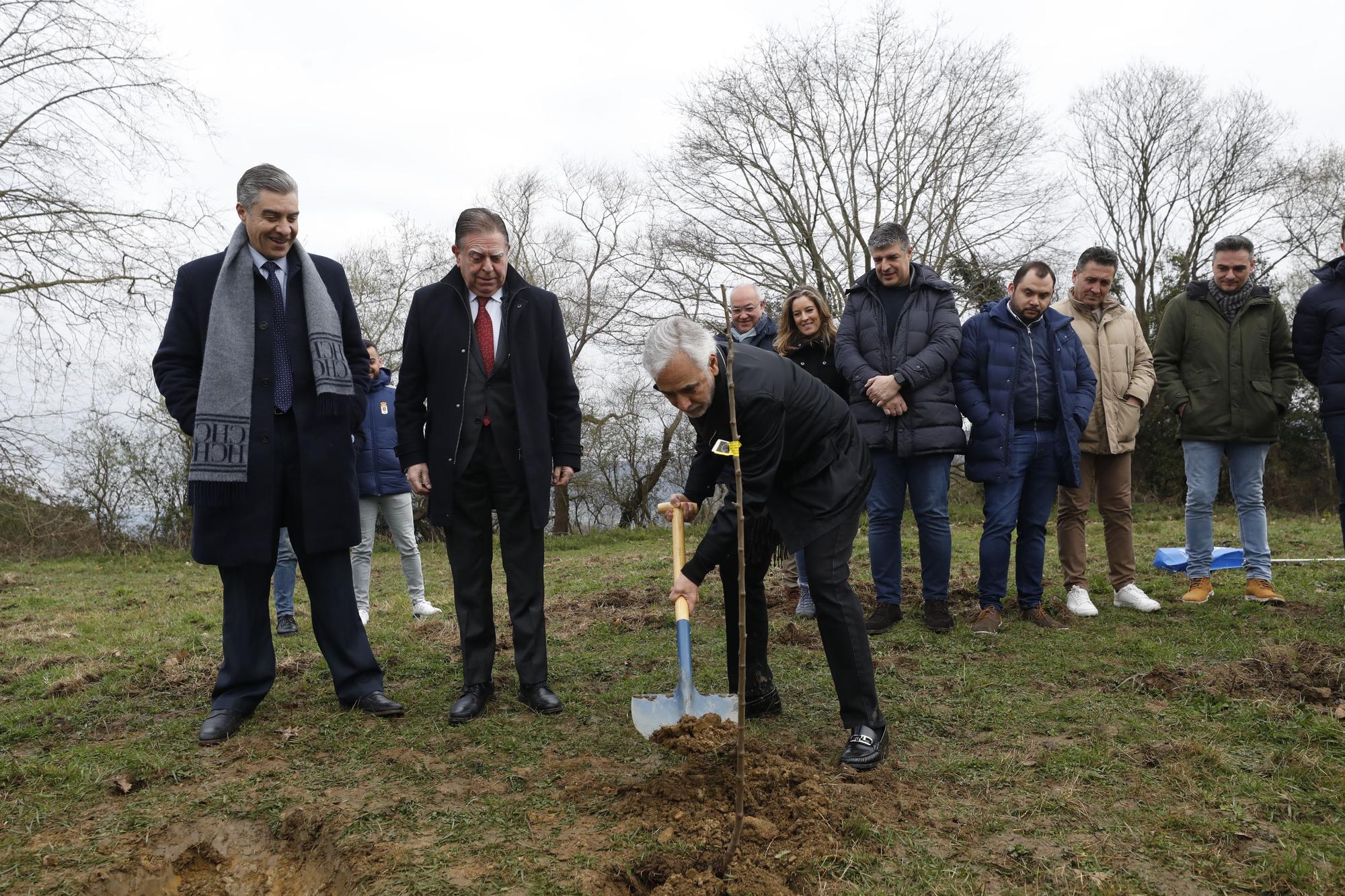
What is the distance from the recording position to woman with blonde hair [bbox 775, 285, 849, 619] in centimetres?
554

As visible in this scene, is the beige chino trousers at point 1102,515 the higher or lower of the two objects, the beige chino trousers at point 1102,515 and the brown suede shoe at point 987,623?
the higher

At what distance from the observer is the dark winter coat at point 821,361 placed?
554 centimetres

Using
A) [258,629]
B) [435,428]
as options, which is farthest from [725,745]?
[258,629]

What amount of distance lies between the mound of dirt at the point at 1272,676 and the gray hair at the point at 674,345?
267 cm

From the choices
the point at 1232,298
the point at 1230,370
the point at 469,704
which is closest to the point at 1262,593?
the point at 1230,370

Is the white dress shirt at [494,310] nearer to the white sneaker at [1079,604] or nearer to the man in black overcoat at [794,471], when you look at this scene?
the man in black overcoat at [794,471]

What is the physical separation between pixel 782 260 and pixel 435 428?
1896 centimetres

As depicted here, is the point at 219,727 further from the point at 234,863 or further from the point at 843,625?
the point at 843,625

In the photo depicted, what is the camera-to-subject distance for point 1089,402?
5.33 m

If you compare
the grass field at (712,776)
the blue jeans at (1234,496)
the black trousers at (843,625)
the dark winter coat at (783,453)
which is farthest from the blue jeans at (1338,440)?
the black trousers at (843,625)

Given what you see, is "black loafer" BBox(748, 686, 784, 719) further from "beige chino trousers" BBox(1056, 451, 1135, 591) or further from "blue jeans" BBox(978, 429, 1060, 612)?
"beige chino trousers" BBox(1056, 451, 1135, 591)

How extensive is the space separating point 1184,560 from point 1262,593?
1626 mm

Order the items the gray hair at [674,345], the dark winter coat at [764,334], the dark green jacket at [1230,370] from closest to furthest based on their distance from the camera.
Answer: the gray hair at [674,345], the dark green jacket at [1230,370], the dark winter coat at [764,334]

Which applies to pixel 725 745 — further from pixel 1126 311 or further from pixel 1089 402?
pixel 1126 311
